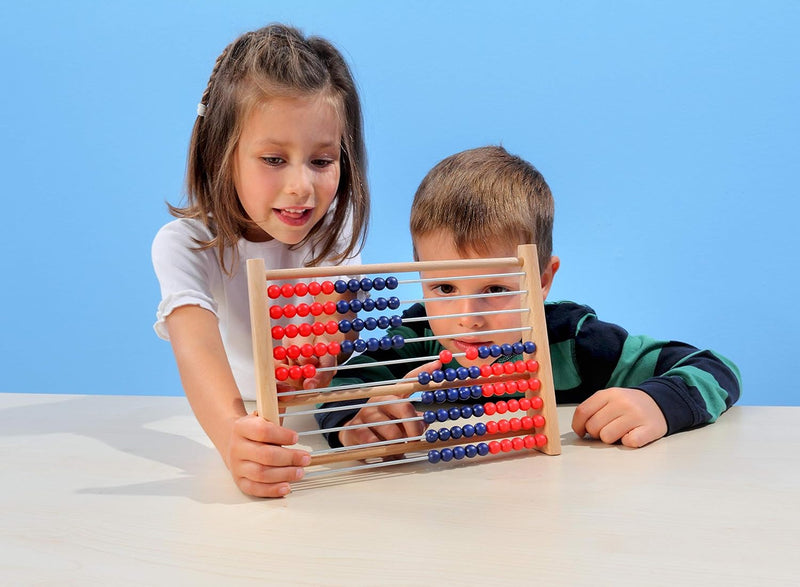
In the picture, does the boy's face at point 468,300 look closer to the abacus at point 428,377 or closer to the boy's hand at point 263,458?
the abacus at point 428,377

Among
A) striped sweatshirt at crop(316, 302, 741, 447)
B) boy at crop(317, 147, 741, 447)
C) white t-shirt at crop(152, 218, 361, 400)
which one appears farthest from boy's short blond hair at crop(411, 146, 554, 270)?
white t-shirt at crop(152, 218, 361, 400)

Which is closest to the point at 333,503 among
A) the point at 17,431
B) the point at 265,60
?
the point at 17,431

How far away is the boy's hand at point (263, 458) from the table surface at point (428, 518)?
0.02 metres

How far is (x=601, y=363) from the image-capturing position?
48.3 inches

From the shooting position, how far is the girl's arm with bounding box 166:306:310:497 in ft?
2.63

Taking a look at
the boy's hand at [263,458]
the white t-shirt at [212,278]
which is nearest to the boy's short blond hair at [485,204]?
the white t-shirt at [212,278]

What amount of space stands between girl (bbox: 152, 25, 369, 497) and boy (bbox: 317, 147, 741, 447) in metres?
0.16

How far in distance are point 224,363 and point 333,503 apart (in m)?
0.31

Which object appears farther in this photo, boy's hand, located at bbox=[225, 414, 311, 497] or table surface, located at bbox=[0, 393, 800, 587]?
boy's hand, located at bbox=[225, 414, 311, 497]

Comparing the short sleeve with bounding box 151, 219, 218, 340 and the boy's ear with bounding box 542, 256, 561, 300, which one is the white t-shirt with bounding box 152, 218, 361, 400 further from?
the boy's ear with bounding box 542, 256, 561, 300

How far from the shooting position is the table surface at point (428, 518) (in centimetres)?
61

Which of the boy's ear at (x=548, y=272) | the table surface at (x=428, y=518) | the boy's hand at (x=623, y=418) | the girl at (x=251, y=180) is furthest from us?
the boy's ear at (x=548, y=272)

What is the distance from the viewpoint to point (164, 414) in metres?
1.23

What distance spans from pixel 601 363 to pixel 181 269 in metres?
0.69
